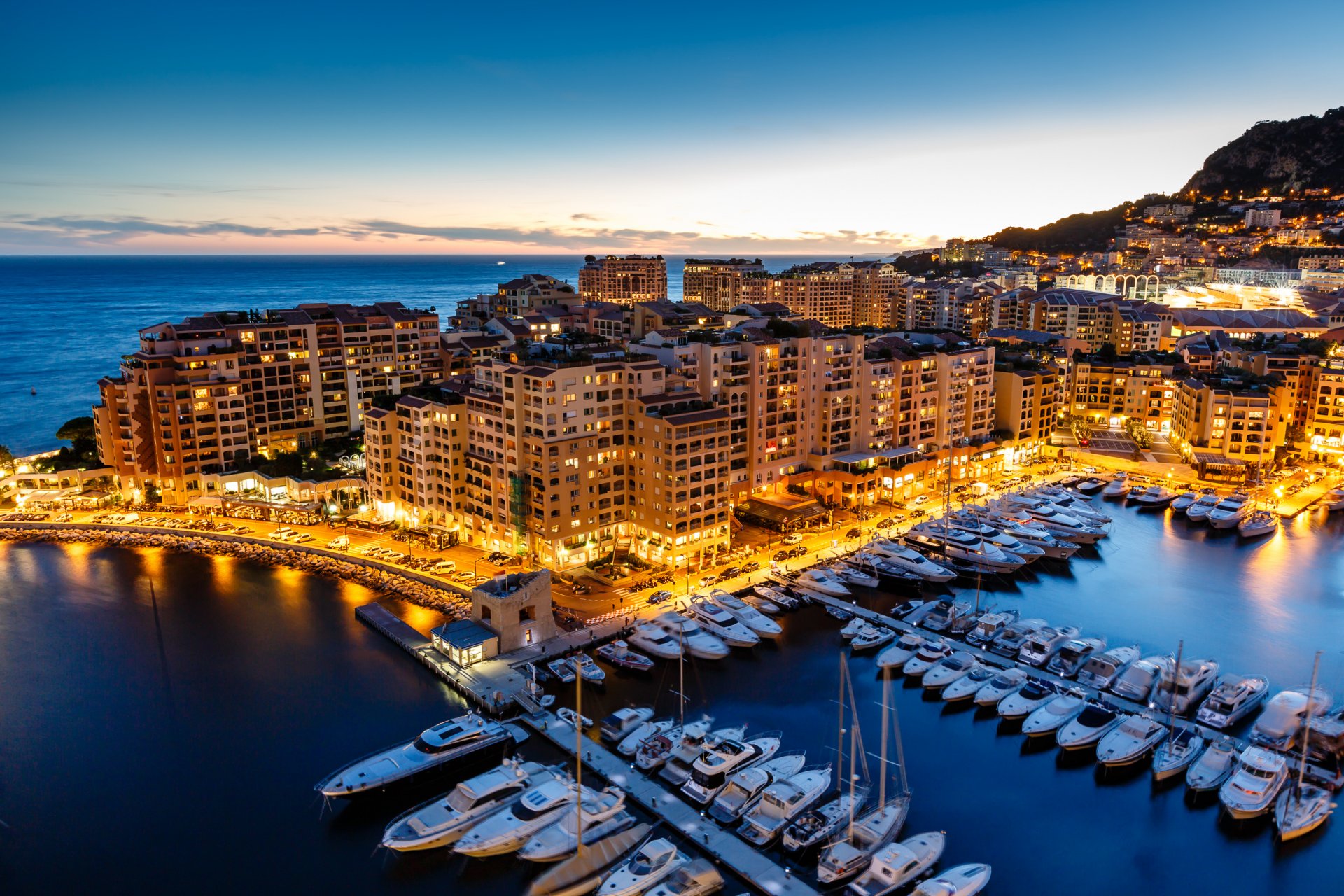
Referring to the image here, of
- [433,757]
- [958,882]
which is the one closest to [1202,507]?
[958,882]

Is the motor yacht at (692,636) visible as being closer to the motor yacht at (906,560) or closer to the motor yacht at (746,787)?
the motor yacht at (746,787)

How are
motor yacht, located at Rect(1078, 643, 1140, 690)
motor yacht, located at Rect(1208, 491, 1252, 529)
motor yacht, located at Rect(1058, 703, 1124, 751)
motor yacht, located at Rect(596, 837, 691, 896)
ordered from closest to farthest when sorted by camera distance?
1. motor yacht, located at Rect(596, 837, 691, 896)
2. motor yacht, located at Rect(1058, 703, 1124, 751)
3. motor yacht, located at Rect(1078, 643, 1140, 690)
4. motor yacht, located at Rect(1208, 491, 1252, 529)

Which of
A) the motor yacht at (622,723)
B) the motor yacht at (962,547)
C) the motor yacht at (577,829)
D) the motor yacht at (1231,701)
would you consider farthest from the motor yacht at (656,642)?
the motor yacht at (1231,701)

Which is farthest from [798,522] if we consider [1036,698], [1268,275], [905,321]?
[1268,275]

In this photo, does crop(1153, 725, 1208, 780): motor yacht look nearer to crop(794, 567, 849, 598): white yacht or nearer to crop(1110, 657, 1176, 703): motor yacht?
crop(1110, 657, 1176, 703): motor yacht

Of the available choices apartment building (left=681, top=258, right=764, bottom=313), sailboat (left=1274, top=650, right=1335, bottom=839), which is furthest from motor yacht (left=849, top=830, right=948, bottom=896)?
apartment building (left=681, top=258, right=764, bottom=313)

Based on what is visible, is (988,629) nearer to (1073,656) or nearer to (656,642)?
(1073,656)
